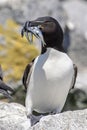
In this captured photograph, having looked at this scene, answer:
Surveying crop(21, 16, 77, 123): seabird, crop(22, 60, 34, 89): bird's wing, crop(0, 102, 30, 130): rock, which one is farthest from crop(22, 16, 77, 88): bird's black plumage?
crop(0, 102, 30, 130): rock

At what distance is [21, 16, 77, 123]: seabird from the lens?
9.23 meters

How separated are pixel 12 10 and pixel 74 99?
22.0ft

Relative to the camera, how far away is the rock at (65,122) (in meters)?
8.05

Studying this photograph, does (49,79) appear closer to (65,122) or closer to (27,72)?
(27,72)

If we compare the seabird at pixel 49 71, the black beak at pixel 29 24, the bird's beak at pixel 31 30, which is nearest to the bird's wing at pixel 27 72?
the seabird at pixel 49 71

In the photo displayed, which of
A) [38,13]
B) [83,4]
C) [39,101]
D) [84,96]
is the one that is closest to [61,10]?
[38,13]

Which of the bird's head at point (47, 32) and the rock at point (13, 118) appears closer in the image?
the rock at point (13, 118)

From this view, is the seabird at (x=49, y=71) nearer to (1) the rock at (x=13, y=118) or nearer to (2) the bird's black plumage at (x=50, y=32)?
(2) the bird's black plumage at (x=50, y=32)

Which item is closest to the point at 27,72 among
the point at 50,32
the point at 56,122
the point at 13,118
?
the point at 50,32

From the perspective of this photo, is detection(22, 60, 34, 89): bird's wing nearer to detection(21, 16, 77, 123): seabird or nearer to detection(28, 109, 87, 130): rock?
detection(21, 16, 77, 123): seabird

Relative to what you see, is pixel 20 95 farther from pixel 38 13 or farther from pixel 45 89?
pixel 38 13

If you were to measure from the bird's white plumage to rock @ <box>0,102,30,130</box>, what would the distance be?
6.5 inches

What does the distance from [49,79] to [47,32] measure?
1.82 feet

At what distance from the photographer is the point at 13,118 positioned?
29.1ft
